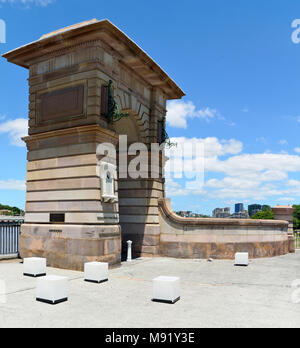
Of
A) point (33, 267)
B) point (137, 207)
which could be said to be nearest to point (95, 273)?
point (33, 267)

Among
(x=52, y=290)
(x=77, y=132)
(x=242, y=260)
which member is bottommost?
(x=242, y=260)

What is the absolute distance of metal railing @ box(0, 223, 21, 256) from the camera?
19.0 meters

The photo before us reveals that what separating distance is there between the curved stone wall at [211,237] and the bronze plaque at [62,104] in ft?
28.4

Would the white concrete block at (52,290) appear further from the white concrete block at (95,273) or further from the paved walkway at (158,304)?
the white concrete block at (95,273)

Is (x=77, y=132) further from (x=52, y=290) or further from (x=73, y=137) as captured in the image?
(x=52, y=290)

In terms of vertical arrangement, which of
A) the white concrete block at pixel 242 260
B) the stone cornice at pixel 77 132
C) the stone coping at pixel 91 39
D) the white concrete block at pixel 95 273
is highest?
the stone coping at pixel 91 39

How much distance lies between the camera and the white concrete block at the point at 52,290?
385 inches

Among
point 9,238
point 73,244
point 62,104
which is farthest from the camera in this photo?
point 9,238

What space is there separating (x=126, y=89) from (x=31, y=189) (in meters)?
7.84

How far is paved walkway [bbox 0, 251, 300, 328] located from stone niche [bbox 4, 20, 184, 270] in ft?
5.30

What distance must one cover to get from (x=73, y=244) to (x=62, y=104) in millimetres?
7245

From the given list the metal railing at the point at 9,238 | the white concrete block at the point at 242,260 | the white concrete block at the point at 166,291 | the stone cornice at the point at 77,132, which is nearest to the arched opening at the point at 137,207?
the stone cornice at the point at 77,132

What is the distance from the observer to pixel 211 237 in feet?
68.2
